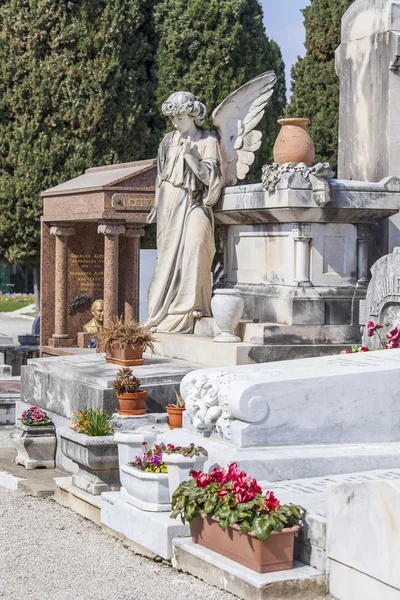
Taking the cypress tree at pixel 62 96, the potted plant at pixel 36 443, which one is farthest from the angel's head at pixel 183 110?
the cypress tree at pixel 62 96

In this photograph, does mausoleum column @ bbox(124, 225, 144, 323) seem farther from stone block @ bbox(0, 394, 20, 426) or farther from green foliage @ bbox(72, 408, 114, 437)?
green foliage @ bbox(72, 408, 114, 437)

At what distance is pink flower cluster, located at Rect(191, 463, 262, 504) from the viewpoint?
6.12 metres

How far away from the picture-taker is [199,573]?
6.34 m

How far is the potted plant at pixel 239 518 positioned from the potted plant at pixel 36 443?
332 cm

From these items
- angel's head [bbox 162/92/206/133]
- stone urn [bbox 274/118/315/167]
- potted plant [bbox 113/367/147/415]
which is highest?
angel's head [bbox 162/92/206/133]

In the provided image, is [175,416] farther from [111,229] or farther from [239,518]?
[111,229]

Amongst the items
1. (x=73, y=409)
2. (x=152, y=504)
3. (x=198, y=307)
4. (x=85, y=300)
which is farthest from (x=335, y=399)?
(x=85, y=300)

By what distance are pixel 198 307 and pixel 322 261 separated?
1.38 metres

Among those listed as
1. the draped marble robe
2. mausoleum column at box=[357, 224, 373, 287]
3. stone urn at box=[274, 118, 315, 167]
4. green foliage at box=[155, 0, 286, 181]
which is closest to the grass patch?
green foliage at box=[155, 0, 286, 181]

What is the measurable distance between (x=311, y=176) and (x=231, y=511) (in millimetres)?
4788

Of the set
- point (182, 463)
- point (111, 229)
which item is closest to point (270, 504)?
point (182, 463)

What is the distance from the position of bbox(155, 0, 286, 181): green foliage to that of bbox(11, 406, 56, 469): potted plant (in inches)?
642

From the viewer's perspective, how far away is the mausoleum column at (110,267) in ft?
49.4

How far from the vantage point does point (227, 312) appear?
10.1 metres
